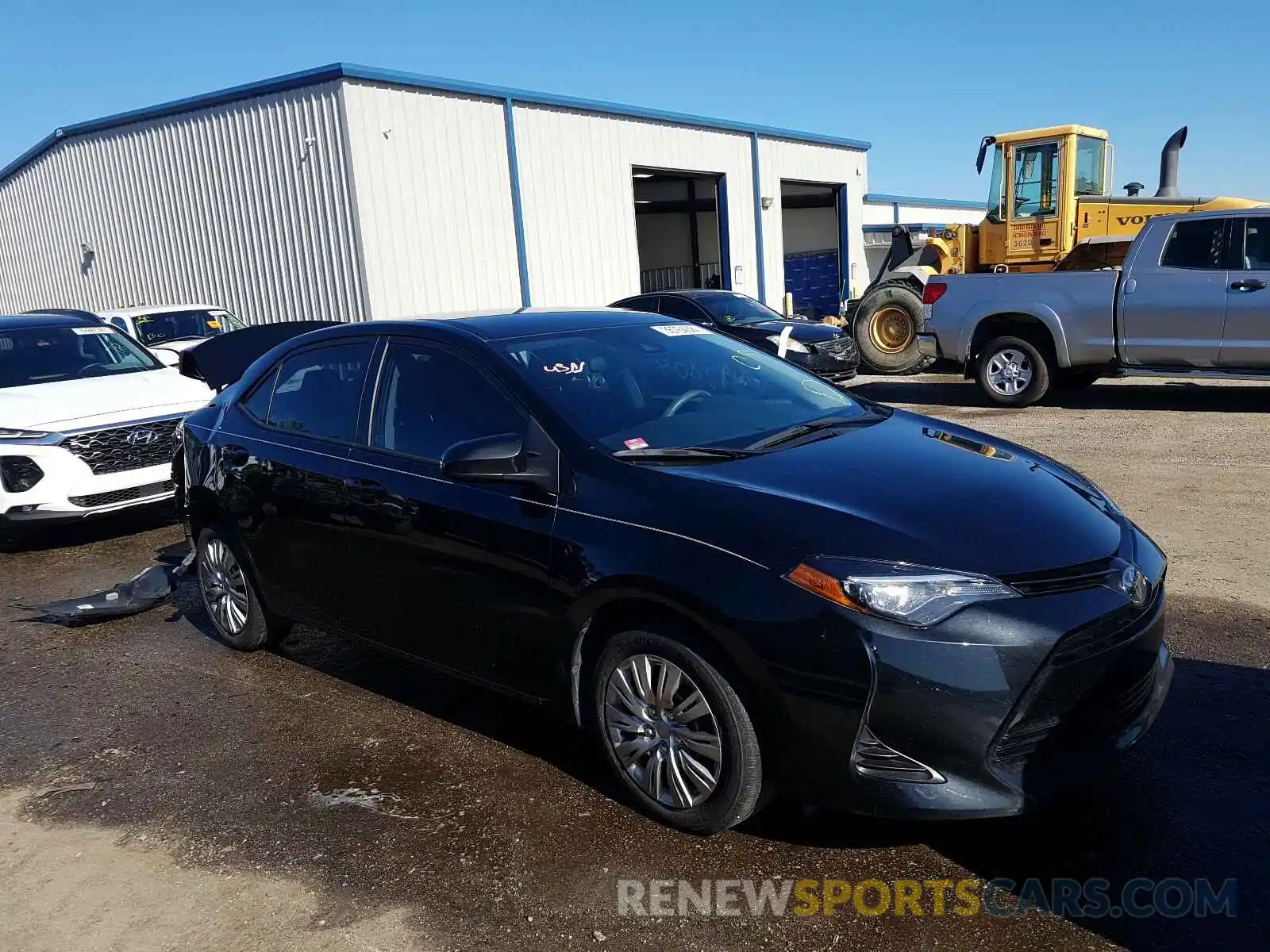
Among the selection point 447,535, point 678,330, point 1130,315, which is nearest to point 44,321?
point 678,330

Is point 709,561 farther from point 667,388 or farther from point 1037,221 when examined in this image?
point 1037,221

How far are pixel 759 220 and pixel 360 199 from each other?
12.0 meters

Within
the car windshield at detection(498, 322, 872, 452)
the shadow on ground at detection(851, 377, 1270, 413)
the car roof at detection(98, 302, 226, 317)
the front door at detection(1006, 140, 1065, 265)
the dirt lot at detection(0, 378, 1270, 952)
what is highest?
the front door at detection(1006, 140, 1065, 265)

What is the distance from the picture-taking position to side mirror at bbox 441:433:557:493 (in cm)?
353

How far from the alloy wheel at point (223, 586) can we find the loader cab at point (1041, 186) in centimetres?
1332

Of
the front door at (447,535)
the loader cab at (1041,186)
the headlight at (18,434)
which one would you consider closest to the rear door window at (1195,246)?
the loader cab at (1041,186)

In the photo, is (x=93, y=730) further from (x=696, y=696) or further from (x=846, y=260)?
(x=846, y=260)

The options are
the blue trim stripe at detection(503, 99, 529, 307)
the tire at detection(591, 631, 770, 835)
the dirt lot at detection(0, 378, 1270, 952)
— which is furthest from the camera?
the blue trim stripe at detection(503, 99, 529, 307)

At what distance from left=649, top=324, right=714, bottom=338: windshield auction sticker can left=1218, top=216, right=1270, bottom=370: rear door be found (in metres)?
7.77

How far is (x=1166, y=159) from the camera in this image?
49.2ft

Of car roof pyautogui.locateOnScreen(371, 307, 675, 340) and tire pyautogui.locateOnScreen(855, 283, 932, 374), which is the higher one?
car roof pyautogui.locateOnScreen(371, 307, 675, 340)

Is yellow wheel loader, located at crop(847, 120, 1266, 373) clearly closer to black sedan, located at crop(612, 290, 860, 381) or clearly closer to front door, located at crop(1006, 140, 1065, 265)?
front door, located at crop(1006, 140, 1065, 265)

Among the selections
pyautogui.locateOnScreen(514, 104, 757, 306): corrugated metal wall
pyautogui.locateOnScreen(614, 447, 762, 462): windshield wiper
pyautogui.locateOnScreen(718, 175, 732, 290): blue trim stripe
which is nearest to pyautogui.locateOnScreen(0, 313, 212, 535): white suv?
pyautogui.locateOnScreen(614, 447, 762, 462): windshield wiper

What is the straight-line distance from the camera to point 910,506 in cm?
318
